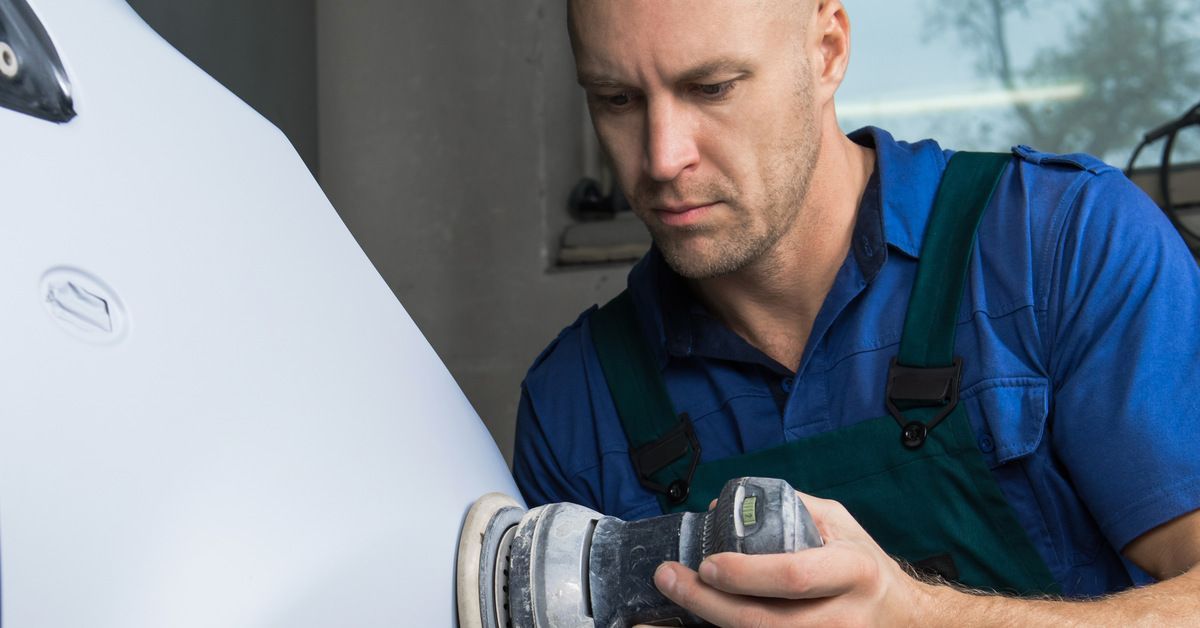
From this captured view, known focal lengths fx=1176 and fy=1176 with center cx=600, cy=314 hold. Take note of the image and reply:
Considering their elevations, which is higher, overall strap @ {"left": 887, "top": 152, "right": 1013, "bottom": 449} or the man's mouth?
the man's mouth

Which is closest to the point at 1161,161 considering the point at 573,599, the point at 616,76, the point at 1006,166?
the point at 1006,166

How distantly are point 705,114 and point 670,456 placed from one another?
37 centimetres

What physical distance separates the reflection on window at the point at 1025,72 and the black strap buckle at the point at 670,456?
69.6 inches

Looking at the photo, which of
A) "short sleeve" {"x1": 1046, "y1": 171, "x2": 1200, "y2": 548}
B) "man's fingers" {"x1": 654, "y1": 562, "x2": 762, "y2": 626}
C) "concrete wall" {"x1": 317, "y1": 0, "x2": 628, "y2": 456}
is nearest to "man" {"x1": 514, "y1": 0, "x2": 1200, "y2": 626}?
"short sleeve" {"x1": 1046, "y1": 171, "x2": 1200, "y2": 548}

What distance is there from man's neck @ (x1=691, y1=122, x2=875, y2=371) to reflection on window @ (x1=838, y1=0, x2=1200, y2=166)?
1.59 meters

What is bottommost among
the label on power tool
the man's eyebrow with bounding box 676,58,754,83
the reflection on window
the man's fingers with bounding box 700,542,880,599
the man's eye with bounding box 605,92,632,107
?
the man's fingers with bounding box 700,542,880,599

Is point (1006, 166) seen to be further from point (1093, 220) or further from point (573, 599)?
point (573, 599)

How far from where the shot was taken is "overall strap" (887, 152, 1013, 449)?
1.15 meters

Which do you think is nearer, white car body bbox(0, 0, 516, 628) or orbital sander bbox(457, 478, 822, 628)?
white car body bbox(0, 0, 516, 628)

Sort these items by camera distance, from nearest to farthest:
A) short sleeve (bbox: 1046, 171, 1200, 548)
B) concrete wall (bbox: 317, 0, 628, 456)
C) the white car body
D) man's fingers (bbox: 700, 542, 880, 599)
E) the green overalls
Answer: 1. the white car body
2. man's fingers (bbox: 700, 542, 880, 599)
3. short sleeve (bbox: 1046, 171, 1200, 548)
4. the green overalls
5. concrete wall (bbox: 317, 0, 628, 456)

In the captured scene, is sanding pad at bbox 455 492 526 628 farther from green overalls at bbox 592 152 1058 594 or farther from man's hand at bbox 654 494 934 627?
green overalls at bbox 592 152 1058 594

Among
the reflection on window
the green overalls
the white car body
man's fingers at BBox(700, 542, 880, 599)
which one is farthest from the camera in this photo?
the reflection on window

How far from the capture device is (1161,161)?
8.80ft

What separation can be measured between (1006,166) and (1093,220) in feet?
0.39
